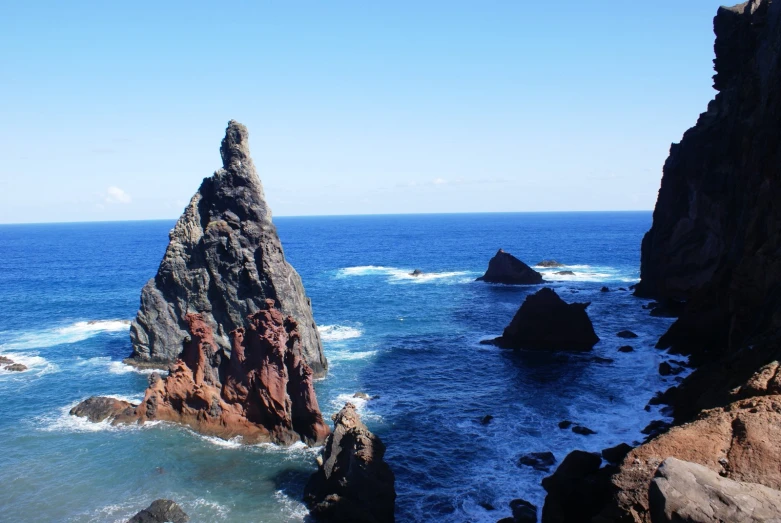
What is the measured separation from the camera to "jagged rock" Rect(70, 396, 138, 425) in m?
43.1

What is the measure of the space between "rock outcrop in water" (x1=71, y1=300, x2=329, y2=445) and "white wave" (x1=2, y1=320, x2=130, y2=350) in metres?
25.8

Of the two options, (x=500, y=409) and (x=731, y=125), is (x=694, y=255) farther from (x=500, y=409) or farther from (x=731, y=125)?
(x=500, y=409)

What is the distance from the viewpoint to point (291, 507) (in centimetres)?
3183

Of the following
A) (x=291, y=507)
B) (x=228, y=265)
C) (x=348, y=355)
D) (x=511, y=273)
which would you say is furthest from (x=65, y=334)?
(x=511, y=273)

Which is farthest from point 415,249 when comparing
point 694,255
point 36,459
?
point 36,459

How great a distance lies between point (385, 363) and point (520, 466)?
23870 mm

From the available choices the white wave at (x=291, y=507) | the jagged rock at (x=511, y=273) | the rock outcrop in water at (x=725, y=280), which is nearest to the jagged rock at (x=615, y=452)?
the rock outcrop in water at (x=725, y=280)

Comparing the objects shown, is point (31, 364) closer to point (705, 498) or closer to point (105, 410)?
point (105, 410)

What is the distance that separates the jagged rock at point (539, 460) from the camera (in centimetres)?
3556

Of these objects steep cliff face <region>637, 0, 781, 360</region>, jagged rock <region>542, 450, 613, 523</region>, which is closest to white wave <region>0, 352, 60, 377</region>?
jagged rock <region>542, 450, 613, 523</region>

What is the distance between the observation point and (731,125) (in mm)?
59688

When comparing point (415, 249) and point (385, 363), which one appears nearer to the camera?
point (385, 363)

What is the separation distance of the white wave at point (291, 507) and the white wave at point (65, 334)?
44.8 meters

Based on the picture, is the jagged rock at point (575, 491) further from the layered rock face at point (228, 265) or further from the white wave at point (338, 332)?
the white wave at point (338, 332)
